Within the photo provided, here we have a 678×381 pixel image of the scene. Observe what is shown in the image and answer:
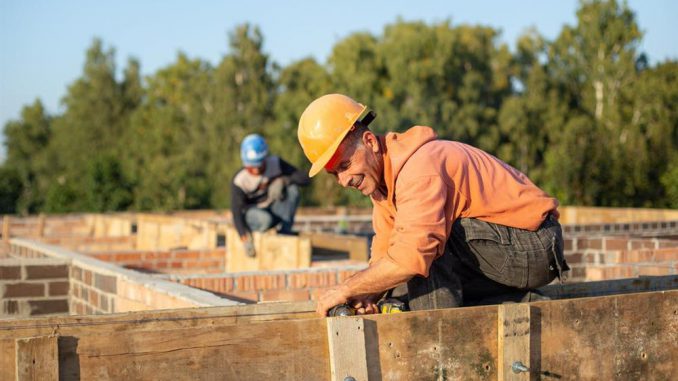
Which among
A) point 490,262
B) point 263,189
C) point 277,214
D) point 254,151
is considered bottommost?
point 490,262

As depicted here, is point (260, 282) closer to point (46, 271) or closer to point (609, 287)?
point (46, 271)

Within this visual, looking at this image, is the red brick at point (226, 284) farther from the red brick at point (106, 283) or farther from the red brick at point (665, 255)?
the red brick at point (665, 255)

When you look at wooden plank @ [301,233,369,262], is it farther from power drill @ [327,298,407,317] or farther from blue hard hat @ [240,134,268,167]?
power drill @ [327,298,407,317]

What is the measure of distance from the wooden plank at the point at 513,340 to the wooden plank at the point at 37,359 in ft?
5.15

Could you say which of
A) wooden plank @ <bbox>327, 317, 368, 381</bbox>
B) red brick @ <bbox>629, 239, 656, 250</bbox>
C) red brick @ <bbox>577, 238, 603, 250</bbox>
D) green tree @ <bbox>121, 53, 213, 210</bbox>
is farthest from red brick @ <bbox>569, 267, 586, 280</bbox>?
green tree @ <bbox>121, 53, 213, 210</bbox>

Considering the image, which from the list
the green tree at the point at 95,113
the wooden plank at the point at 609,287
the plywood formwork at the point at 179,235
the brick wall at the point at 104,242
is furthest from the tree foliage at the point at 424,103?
the wooden plank at the point at 609,287

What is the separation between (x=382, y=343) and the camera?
3.25 meters

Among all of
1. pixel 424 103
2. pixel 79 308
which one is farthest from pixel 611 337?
pixel 424 103

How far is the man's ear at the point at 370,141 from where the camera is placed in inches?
143

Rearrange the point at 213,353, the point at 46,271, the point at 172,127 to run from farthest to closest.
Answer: the point at 172,127
the point at 46,271
the point at 213,353

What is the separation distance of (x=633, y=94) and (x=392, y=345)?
123 ft

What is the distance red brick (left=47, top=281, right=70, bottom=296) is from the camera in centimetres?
835

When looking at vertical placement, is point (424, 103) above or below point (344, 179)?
above

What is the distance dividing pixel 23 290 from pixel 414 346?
5718 millimetres
